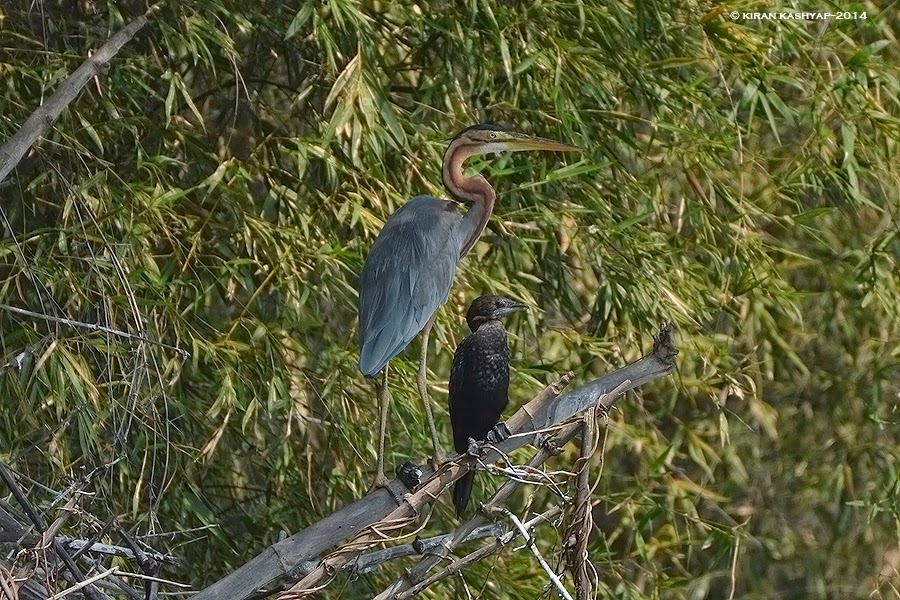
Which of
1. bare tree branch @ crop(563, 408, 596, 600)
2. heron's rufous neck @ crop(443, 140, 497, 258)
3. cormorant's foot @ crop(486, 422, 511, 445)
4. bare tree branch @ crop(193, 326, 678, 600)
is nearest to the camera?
bare tree branch @ crop(563, 408, 596, 600)

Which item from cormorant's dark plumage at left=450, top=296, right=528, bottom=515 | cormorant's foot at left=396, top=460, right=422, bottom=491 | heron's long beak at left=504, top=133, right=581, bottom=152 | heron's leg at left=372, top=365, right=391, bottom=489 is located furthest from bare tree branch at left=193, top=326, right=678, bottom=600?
heron's long beak at left=504, top=133, right=581, bottom=152

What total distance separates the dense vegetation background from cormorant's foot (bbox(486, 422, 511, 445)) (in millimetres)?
587

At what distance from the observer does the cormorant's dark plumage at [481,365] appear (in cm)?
242

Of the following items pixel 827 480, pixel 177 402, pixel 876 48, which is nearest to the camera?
pixel 177 402

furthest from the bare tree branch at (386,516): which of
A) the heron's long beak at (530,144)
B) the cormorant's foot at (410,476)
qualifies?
the heron's long beak at (530,144)

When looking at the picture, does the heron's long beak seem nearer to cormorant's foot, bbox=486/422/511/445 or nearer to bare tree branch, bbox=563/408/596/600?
cormorant's foot, bbox=486/422/511/445

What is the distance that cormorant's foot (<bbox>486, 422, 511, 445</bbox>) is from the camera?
6.37 feet

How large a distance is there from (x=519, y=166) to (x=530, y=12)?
13.0 inches

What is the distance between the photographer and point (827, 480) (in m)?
4.22

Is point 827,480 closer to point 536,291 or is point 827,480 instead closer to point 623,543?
point 623,543

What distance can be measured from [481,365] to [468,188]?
13.2 inches

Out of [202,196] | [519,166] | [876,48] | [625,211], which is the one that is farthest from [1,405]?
[876,48]

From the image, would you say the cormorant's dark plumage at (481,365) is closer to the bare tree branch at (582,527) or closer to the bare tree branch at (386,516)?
the bare tree branch at (386,516)

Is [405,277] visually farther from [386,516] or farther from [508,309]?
[386,516]
